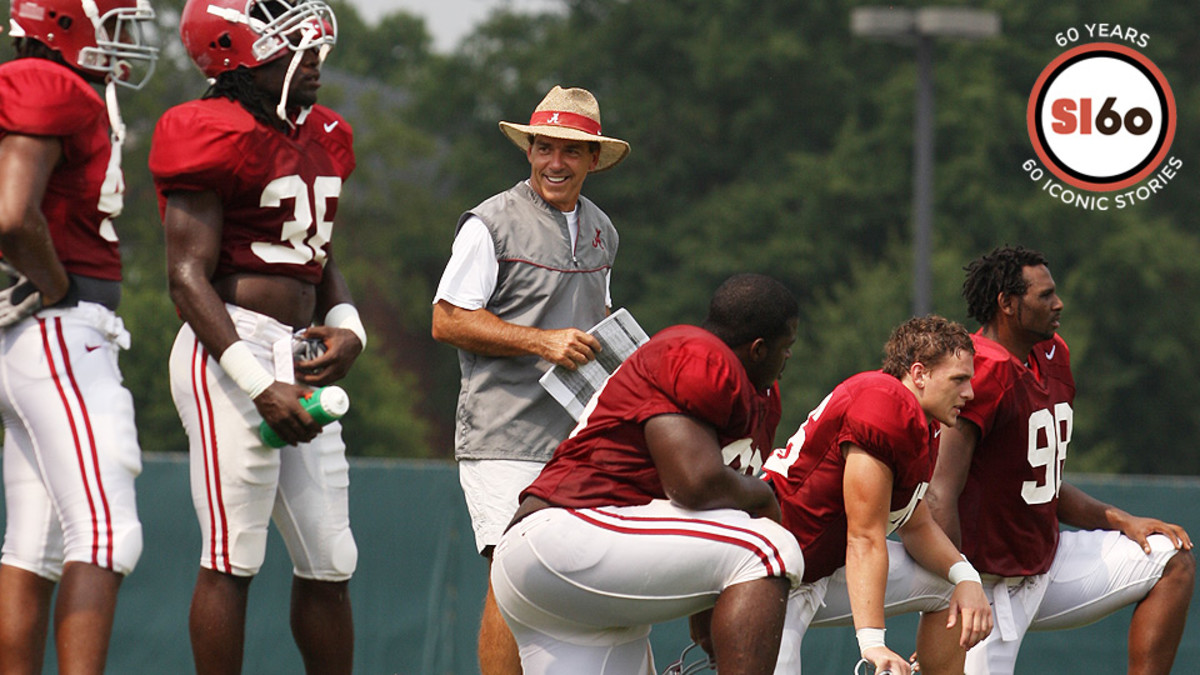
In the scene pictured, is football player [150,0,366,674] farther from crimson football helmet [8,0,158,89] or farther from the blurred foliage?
the blurred foliage

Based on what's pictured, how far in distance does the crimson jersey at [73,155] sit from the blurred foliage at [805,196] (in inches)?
764

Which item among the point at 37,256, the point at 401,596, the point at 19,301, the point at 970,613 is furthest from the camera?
the point at 401,596

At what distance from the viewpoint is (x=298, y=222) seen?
4441mm

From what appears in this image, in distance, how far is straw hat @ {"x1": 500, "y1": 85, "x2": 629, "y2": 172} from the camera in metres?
5.47

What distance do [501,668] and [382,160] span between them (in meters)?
31.3

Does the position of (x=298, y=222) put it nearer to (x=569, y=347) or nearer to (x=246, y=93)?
(x=246, y=93)

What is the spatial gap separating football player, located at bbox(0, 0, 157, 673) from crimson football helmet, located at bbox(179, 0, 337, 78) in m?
0.20

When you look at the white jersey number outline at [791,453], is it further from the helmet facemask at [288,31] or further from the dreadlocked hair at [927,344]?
the helmet facemask at [288,31]

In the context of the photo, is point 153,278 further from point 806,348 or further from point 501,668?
point 501,668

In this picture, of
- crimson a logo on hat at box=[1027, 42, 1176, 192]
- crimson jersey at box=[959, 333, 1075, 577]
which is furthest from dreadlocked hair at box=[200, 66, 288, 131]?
crimson a logo on hat at box=[1027, 42, 1176, 192]

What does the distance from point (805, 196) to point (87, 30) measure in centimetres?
2586

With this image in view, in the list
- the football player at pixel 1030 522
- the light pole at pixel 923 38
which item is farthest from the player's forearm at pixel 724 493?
the light pole at pixel 923 38

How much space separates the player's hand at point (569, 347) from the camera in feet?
16.7

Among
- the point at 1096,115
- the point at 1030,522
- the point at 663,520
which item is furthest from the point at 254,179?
the point at 1096,115
